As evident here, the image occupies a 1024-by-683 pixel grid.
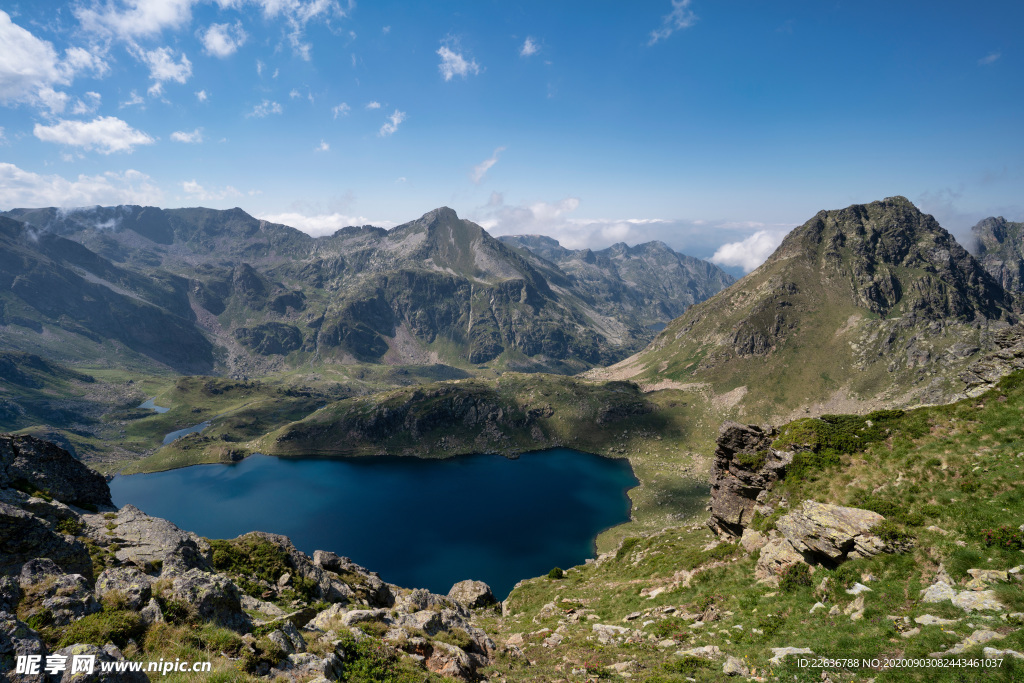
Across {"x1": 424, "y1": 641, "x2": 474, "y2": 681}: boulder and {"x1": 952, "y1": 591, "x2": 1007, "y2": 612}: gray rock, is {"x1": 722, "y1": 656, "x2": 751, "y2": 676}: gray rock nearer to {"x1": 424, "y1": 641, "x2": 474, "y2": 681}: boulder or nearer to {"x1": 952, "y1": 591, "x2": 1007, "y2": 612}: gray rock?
{"x1": 952, "y1": 591, "x2": 1007, "y2": 612}: gray rock

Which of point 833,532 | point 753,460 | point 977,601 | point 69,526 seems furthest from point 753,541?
point 69,526

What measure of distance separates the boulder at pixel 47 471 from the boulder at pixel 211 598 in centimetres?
1504

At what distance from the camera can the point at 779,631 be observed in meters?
20.9

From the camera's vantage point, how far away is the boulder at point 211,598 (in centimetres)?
1698

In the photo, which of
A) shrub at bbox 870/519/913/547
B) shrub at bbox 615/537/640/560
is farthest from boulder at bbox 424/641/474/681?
shrub at bbox 615/537/640/560

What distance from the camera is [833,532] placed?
2347 centimetres

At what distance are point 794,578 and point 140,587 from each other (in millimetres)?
32921

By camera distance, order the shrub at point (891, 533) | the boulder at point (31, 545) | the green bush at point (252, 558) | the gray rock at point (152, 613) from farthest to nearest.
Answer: the green bush at point (252, 558), the shrub at point (891, 533), the boulder at point (31, 545), the gray rock at point (152, 613)

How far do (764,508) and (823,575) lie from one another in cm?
1127

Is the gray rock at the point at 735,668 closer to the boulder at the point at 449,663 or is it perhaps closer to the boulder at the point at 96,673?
the boulder at the point at 449,663

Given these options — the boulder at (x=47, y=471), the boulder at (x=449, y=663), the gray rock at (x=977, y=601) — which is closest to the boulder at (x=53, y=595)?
the boulder at (x=47, y=471)

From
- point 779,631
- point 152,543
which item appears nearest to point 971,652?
point 779,631

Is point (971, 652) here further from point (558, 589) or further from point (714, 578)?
point (558, 589)

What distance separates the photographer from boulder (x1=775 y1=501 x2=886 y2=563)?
22406 mm
